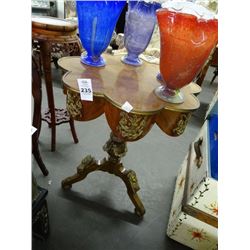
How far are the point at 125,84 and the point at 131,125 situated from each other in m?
0.21

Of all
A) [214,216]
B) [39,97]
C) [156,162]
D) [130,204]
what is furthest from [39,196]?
[156,162]

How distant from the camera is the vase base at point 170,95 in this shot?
0.92 metres

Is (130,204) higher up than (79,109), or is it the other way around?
(79,109)

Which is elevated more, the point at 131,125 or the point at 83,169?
the point at 131,125

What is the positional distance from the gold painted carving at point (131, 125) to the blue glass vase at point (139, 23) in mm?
399

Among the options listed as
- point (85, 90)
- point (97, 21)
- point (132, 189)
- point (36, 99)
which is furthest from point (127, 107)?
point (132, 189)

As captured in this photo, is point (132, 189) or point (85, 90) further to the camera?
point (132, 189)

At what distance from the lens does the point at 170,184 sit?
160 cm

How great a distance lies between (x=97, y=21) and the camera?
901mm

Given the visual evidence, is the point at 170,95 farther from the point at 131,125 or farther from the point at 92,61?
the point at 92,61

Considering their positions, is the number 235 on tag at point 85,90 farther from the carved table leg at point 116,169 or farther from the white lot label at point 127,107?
the carved table leg at point 116,169

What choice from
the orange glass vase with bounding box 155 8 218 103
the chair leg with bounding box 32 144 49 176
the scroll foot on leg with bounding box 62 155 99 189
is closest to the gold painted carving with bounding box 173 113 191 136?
the orange glass vase with bounding box 155 8 218 103
